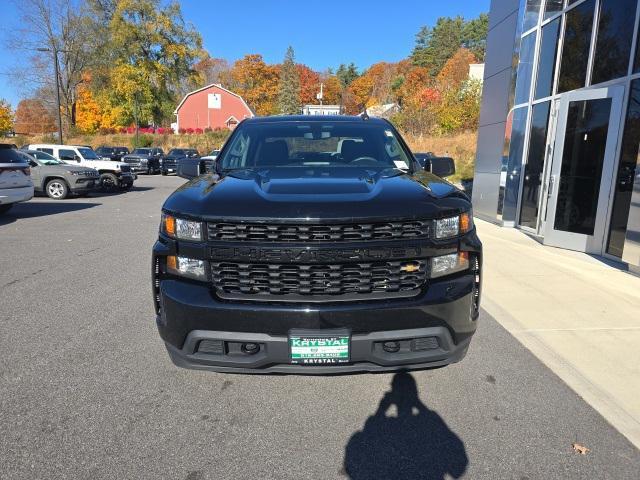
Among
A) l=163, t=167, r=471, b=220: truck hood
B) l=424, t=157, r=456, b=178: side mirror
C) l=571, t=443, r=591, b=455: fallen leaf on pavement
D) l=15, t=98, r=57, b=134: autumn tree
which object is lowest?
l=571, t=443, r=591, b=455: fallen leaf on pavement

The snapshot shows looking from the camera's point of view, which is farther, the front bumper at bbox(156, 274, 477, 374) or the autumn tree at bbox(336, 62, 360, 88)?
the autumn tree at bbox(336, 62, 360, 88)

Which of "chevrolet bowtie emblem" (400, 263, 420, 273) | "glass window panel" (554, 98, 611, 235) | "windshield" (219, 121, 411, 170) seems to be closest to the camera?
"chevrolet bowtie emblem" (400, 263, 420, 273)

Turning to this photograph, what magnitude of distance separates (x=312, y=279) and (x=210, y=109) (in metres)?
63.6

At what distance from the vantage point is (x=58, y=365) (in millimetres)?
3475

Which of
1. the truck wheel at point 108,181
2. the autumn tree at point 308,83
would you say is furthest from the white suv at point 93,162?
the autumn tree at point 308,83

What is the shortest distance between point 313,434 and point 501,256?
220 inches

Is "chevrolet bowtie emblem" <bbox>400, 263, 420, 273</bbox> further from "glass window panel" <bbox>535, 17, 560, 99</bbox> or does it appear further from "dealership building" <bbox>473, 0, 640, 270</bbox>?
"glass window panel" <bbox>535, 17, 560, 99</bbox>

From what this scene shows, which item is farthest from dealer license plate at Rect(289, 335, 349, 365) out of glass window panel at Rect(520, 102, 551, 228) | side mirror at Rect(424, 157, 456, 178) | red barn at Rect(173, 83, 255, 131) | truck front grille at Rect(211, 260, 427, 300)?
red barn at Rect(173, 83, 255, 131)

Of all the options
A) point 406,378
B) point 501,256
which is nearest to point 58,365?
point 406,378

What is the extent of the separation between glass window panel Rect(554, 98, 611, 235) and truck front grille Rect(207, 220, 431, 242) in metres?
6.62

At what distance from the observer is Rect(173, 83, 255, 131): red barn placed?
61.6 meters

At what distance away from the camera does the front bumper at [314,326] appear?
247 cm

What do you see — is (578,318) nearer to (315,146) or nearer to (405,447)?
(405,447)

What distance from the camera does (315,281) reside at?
254 cm
